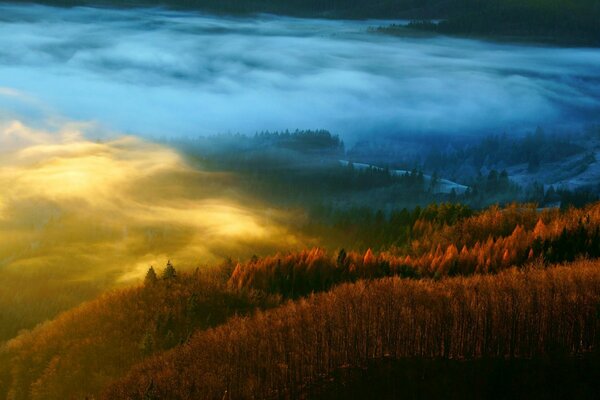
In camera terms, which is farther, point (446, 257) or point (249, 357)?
point (446, 257)

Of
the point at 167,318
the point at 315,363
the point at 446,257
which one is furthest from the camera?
the point at 167,318

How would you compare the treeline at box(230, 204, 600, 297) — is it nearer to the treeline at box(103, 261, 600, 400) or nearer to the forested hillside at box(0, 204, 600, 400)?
the forested hillside at box(0, 204, 600, 400)

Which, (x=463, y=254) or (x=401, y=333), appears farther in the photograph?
(x=463, y=254)

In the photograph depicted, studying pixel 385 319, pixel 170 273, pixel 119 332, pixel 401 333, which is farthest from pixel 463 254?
pixel 170 273

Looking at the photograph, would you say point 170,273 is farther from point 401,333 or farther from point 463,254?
point 401,333

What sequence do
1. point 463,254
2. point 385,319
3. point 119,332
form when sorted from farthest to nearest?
point 119,332 → point 463,254 → point 385,319

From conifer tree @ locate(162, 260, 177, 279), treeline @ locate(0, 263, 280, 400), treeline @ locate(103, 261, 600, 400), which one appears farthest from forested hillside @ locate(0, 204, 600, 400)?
conifer tree @ locate(162, 260, 177, 279)

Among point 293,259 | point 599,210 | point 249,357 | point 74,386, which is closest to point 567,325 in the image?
point 249,357

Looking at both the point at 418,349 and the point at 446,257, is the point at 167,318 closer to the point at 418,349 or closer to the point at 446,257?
the point at 446,257
